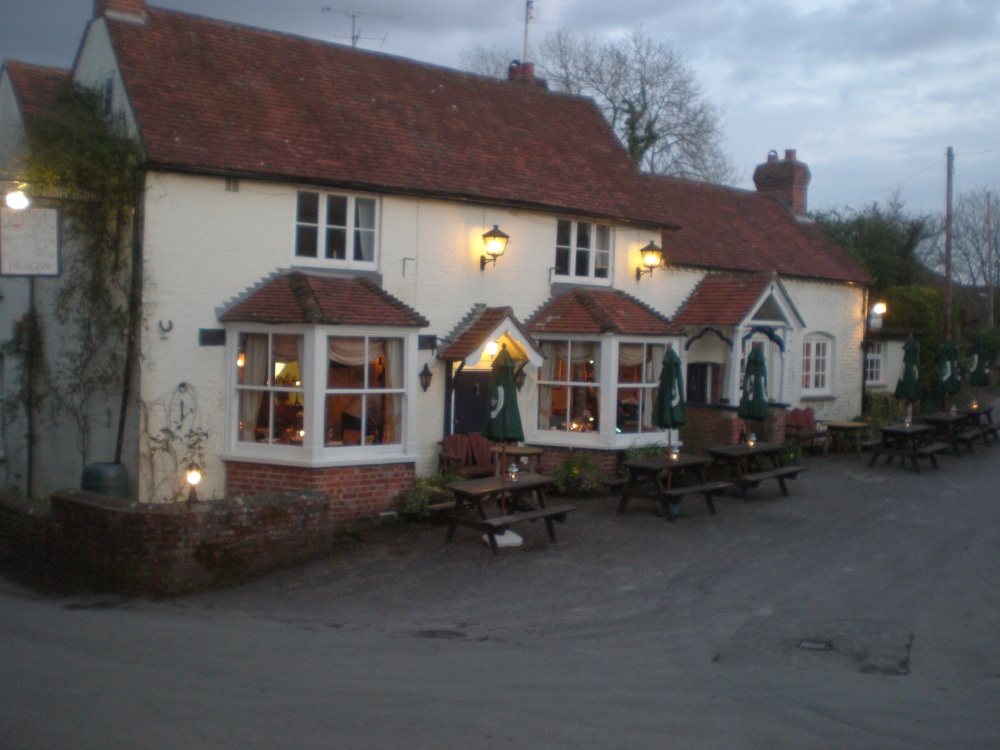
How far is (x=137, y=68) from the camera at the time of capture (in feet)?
44.2

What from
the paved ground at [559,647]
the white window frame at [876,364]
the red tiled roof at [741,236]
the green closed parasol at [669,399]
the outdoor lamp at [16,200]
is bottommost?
the paved ground at [559,647]

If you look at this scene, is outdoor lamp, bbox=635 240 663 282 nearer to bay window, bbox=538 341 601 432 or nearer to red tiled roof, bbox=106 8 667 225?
red tiled roof, bbox=106 8 667 225

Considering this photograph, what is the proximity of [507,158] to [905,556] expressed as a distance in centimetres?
935

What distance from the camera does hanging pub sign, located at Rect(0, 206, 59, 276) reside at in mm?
12297

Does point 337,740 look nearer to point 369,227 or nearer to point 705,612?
point 705,612

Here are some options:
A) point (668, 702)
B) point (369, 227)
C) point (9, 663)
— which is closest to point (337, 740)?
point (668, 702)

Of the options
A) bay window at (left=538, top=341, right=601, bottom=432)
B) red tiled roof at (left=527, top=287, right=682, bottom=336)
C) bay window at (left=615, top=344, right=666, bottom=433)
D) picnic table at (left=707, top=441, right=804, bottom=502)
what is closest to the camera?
picnic table at (left=707, top=441, right=804, bottom=502)

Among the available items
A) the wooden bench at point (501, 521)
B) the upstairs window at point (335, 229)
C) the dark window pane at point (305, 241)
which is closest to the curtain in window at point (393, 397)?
the upstairs window at point (335, 229)

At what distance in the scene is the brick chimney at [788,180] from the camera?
83.7 feet

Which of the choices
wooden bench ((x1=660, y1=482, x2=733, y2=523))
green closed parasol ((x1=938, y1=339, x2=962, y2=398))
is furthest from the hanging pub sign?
green closed parasol ((x1=938, y1=339, x2=962, y2=398))

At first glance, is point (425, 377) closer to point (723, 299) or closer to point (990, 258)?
point (723, 299)

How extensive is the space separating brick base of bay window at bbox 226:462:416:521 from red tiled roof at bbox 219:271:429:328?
2.02 m

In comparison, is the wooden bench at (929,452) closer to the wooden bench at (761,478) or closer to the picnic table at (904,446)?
the picnic table at (904,446)

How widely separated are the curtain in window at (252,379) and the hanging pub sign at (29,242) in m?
2.65
